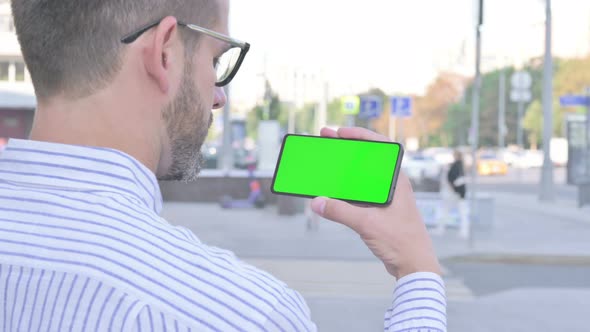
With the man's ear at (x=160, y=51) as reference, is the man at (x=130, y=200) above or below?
below

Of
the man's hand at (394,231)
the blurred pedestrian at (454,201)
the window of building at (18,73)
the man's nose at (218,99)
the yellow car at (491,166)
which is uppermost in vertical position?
the window of building at (18,73)

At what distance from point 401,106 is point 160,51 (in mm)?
23736

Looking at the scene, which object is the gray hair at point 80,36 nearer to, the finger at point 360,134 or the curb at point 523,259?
the finger at point 360,134

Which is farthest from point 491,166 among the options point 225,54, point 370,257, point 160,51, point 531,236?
point 160,51

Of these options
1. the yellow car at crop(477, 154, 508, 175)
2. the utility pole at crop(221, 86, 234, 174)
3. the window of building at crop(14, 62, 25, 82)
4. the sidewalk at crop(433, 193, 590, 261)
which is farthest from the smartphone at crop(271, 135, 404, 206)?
the window of building at crop(14, 62, 25, 82)

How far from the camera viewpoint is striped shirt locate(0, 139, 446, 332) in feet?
3.47

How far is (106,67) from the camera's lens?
1.30 metres

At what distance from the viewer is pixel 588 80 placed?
8350 centimetres

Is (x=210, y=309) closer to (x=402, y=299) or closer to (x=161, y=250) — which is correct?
(x=161, y=250)

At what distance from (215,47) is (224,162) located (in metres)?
26.0

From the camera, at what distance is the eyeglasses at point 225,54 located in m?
1.30

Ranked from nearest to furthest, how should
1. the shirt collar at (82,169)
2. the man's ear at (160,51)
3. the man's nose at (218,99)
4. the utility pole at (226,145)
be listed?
the shirt collar at (82,169)
the man's ear at (160,51)
the man's nose at (218,99)
the utility pole at (226,145)

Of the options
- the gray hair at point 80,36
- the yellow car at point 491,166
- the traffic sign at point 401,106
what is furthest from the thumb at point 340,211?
the yellow car at point 491,166

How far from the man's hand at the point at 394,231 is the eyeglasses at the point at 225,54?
280 millimetres
